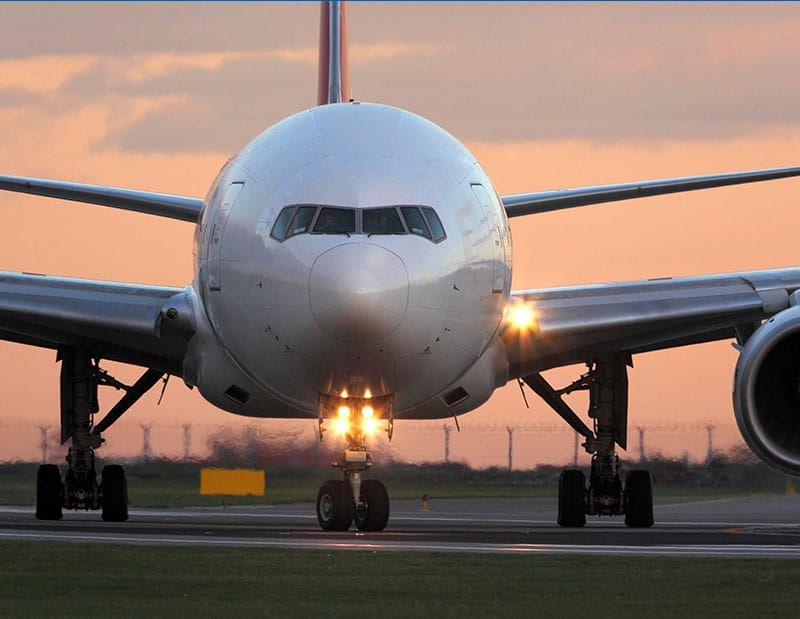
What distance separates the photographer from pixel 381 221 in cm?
1902

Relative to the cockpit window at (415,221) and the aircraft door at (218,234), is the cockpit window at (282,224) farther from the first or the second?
the aircraft door at (218,234)

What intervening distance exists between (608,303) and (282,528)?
484 cm

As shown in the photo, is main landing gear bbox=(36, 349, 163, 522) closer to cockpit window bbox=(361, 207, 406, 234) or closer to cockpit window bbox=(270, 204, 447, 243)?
cockpit window bbox=(270, 204, 447, 243)

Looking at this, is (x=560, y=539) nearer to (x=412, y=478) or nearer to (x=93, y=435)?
(x=93, y=435)

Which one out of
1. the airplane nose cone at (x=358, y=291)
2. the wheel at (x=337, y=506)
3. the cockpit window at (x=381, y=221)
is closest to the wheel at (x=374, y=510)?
the wheel at (x=337, y=506)

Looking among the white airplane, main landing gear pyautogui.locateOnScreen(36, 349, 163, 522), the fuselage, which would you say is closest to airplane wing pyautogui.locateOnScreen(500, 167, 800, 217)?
the white airplane

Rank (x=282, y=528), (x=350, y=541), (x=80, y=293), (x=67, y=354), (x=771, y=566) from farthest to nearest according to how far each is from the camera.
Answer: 1. (x=67, y=354)
2. (x=80, y=293)
3. (x=282, y=528)
4. (x=350, y=541)
5. (x=771, y=566)

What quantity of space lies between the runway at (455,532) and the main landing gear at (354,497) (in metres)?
0.26

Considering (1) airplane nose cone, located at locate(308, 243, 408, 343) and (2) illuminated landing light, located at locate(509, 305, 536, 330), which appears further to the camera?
(2) illuminated landing light, located at locate(509, 305, 536, 330)

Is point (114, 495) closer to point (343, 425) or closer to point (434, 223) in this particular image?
point (343, 425)

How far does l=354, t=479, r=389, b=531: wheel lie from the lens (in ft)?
66.7

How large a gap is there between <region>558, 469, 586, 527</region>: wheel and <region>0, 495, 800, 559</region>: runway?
1.17 feet

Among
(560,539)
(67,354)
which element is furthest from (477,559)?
(67,354)

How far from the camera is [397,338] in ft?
62.0
